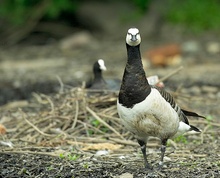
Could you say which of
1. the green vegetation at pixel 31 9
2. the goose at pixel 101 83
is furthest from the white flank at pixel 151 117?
the green vegetation at pixel 31 9

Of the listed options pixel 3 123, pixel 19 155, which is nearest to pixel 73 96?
Result: pixel 3 123

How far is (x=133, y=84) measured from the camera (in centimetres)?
527

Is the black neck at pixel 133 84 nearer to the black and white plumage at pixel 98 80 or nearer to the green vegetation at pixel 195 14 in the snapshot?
the black and white plumage at pixel 98 80

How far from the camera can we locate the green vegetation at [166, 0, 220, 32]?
14.8 m

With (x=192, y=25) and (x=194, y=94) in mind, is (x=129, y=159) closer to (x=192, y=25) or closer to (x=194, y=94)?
(x=194, y=94)

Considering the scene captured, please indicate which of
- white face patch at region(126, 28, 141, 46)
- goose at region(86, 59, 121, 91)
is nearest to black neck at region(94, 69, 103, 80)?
goose at region(86, 59, 121, 91)

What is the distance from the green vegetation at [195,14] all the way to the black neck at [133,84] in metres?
9.55

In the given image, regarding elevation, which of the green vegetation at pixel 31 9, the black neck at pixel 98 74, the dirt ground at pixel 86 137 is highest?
the green vegetation at pixel 31 9

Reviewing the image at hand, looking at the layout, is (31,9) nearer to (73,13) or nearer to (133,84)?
(73,13)

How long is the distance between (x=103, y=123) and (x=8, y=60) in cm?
636

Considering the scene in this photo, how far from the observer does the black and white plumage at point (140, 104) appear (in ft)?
17.1

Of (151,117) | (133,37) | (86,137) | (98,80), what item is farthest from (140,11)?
(151,117)

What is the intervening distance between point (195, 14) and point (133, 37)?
9994 millimetres

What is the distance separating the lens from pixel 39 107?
8.39 metres
